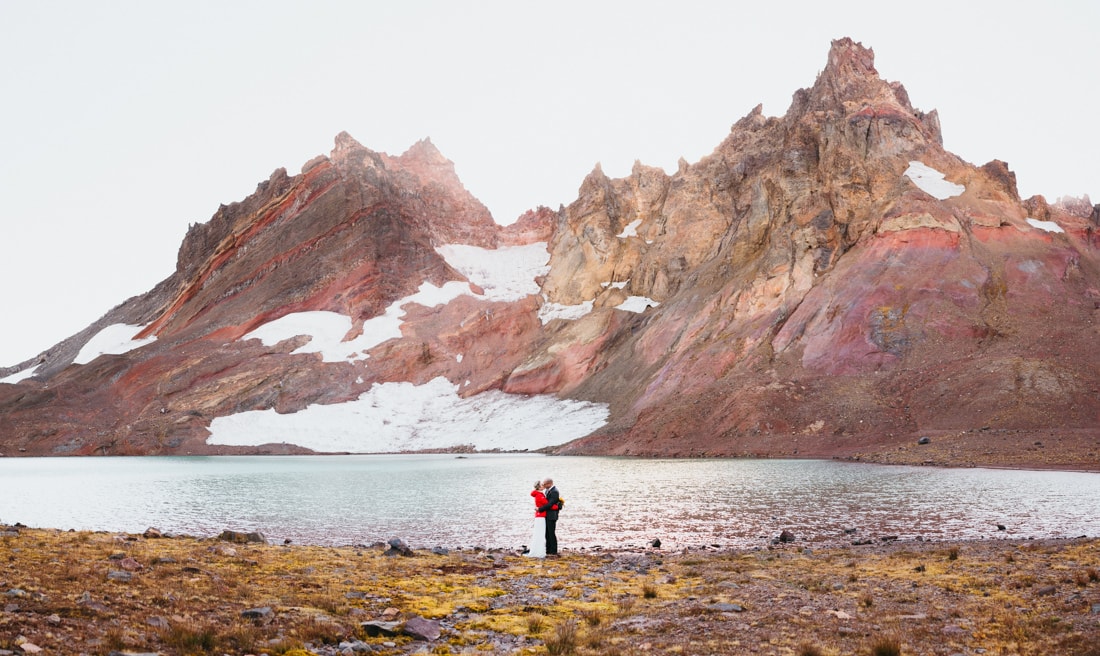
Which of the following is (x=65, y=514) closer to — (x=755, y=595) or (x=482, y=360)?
(x=755, y=595)

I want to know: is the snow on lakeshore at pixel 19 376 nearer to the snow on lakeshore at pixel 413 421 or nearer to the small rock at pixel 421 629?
the snow on lakeshore at pixel 413 421

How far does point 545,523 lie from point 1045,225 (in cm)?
7597

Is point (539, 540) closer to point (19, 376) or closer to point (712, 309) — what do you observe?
point (712, 309)

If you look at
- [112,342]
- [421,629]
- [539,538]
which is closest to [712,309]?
[539,538]

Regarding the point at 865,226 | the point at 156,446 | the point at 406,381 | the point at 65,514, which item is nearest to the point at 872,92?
the point at 865,226

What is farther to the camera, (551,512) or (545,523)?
(551,512)

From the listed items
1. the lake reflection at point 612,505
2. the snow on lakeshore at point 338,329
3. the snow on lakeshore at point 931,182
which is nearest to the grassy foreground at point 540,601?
the lake reflection at point 612,505

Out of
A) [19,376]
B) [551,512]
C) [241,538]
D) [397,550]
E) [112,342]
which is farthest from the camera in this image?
[19,376]

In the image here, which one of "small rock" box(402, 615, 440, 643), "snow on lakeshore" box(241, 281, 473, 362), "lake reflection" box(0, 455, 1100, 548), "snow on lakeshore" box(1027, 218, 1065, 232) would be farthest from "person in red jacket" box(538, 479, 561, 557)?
"snow on lakeshore" box(241, 281, 473, 362)

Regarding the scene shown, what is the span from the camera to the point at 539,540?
63.5 ft

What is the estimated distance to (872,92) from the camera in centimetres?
8894

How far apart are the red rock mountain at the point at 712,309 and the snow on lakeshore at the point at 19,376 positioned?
126 inches

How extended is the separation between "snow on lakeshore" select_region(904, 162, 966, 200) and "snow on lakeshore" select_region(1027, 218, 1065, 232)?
23.5ft

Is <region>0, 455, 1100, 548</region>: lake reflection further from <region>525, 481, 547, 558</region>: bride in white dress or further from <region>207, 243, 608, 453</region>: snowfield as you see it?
<region>207, 243, 608, 453</region>: snowfield
